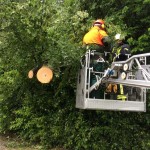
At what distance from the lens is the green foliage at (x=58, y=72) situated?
9570 millimetres

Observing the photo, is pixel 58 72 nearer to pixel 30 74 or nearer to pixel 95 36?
pixel 30 74

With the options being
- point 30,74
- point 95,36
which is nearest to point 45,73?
point 30,74

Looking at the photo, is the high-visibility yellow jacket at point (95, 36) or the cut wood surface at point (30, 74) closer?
the high-visibility yellow jacket at point (95, 36)

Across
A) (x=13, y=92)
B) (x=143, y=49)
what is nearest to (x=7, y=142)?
(x=13, y=92)

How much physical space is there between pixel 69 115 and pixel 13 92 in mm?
2350

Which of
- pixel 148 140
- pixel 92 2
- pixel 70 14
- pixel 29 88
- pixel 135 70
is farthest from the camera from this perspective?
pixel 92 2

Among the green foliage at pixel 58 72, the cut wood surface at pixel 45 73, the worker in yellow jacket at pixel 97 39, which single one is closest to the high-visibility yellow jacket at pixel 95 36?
the worker in yellow jacket at pixel 97 39

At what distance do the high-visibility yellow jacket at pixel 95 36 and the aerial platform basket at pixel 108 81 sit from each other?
28cm

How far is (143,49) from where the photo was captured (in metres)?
11.2

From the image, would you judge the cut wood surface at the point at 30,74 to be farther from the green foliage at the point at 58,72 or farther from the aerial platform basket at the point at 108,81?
the aerial platform basket at the point at 108,81

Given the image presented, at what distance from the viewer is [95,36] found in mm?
8883

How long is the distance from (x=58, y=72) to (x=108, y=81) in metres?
1.65

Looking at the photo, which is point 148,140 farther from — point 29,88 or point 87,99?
point 29,88

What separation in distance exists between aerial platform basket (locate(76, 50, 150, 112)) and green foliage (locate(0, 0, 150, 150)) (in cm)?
47
